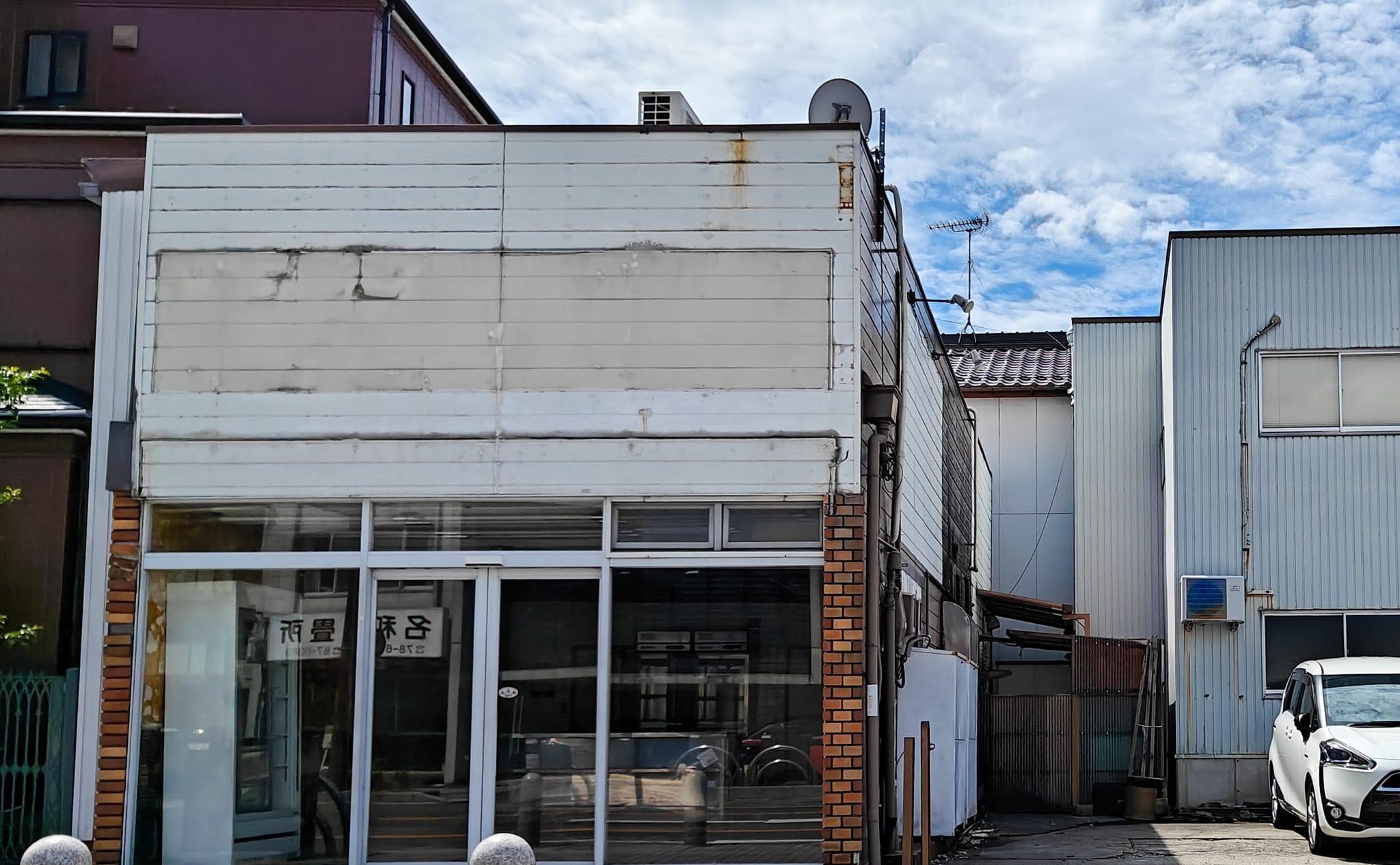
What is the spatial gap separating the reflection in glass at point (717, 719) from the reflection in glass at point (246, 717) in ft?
7.00

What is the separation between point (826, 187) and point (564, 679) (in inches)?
164

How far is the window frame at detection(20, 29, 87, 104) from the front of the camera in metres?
16.7

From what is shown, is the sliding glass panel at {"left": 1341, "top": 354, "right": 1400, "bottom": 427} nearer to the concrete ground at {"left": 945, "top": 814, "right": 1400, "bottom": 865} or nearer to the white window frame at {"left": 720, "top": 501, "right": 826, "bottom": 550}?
the concrete ground at {"left": 945, "top": 814, "right": 1400, "bottom": 865}

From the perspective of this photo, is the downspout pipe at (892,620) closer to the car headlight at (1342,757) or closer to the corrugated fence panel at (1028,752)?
the car headlight at (1342,757)

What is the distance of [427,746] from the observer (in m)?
11.2

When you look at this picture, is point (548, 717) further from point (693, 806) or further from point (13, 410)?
point (13, 410)

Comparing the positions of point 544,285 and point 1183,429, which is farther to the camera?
point 1183,429

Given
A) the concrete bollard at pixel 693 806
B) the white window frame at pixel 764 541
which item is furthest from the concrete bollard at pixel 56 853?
the white window frame at pixel 764 541

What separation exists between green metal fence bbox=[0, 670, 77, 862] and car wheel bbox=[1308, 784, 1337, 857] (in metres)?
10.5

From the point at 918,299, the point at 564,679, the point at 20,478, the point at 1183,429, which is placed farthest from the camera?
the point at 1183,429

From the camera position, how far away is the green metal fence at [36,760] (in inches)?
461

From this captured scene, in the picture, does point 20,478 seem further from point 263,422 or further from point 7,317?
point 263,422

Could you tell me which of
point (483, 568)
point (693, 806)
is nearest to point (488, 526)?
point (483, 568)

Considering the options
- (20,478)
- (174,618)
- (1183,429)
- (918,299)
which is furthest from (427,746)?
(1183,429)
